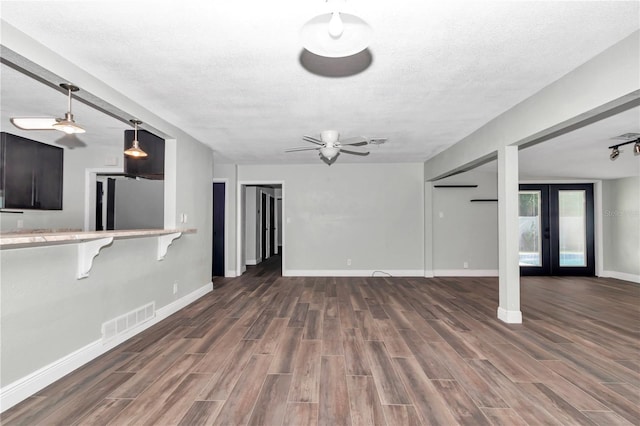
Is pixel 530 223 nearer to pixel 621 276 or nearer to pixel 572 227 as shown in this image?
pixel 572 227

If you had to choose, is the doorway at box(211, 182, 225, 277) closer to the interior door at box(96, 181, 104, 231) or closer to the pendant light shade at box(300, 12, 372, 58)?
the interior door at box(96, 181, 104, 231)

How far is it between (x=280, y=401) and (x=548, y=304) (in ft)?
14.3

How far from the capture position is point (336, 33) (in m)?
1.26

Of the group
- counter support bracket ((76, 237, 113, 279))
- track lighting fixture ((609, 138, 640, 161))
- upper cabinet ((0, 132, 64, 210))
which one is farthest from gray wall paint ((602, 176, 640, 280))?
upper cabinet ((0, 132, 64, 210))

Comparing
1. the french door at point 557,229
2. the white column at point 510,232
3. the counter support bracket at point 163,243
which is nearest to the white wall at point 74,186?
the counter support bracket at point 163,243

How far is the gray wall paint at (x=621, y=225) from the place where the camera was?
6227 millimetres

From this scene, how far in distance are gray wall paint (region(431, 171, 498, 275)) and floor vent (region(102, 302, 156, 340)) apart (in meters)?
5.41

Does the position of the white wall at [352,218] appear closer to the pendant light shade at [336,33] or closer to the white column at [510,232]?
the white column at [510,232]

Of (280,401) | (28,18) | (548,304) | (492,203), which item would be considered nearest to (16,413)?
(280,401)

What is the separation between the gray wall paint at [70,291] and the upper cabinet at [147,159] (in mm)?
272

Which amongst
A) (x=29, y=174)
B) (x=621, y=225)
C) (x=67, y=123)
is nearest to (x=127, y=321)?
(x=67, y=123)

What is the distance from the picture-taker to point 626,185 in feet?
21.1

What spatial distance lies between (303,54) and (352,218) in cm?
453

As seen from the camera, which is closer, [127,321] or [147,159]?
[127,321]
